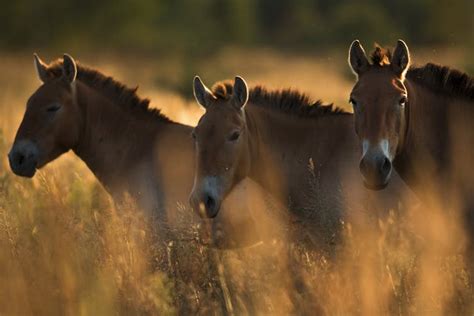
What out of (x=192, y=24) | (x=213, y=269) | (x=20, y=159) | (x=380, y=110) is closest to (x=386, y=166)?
(x=380, y=110)

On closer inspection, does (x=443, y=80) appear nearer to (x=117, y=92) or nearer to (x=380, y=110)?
(x=380, y=110)

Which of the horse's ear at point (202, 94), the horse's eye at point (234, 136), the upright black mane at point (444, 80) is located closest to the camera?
the upright black mane at point (444, 80)

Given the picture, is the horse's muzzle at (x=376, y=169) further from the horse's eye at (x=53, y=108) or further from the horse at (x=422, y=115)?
the horse's eye at (x=53, y=108)

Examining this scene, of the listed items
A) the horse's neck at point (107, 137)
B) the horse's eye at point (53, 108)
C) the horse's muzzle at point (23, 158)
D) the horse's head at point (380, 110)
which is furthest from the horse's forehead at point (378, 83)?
the horse's muzzle at point (23, 158)

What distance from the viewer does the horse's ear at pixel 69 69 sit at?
862 centimetres

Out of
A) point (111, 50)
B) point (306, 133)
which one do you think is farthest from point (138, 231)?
point (111, 50)

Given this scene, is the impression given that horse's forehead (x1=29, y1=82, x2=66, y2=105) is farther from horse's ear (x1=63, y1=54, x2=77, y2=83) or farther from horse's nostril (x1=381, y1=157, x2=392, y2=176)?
horse's nostril (x1=381, y1=157, x2=392, y2=176)

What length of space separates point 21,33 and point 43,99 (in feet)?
121

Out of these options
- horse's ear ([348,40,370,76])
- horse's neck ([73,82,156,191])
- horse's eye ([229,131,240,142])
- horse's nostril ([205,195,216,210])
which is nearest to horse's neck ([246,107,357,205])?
horse's eye ([229,131,240,142])

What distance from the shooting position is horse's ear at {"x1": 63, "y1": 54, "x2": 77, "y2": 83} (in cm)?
862

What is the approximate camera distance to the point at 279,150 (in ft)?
25.1

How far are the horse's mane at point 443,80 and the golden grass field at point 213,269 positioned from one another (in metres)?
0.94

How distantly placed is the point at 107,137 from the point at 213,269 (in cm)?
254

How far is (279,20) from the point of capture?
2211 inches
